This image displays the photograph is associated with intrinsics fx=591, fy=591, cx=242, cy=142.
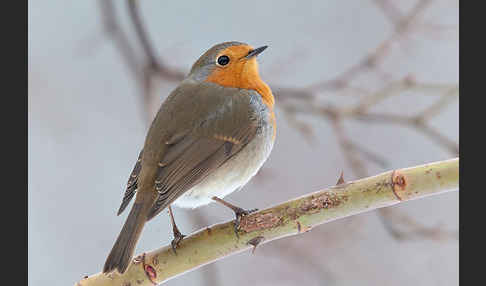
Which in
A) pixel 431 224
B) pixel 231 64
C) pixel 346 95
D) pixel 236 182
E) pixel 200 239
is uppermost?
pixel 231 64

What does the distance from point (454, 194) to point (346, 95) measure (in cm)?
95

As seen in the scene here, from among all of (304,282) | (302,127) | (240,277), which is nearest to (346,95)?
(302,127)

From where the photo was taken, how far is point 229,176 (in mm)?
2191

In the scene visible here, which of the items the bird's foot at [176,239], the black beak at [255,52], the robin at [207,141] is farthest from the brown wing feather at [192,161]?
the black beak at [255,52]

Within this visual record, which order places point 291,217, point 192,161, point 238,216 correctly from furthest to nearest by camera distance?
point 192,161 < point 238,216 < point 291,217

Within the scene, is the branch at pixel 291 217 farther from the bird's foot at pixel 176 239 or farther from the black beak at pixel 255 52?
the black beak at pixel 255 52

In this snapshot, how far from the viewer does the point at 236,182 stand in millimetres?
2213

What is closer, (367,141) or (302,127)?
(302,127)

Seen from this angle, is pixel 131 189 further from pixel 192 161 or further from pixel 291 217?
pixel 291 217

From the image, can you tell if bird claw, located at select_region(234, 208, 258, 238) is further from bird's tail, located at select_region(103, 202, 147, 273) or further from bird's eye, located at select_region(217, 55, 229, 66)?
bird's eye, located at select_region(217, 55, 229, 66)

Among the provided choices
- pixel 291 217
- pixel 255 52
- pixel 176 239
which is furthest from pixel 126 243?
pixel 255 52

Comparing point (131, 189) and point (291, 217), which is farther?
point (131, 189)

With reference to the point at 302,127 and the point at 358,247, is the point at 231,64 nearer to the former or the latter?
the point at 302,127

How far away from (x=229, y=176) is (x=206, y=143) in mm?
149
